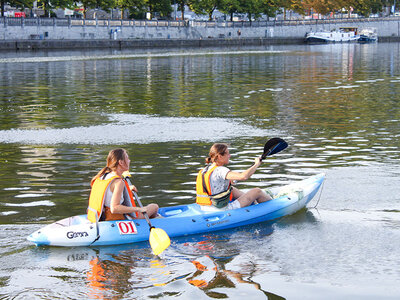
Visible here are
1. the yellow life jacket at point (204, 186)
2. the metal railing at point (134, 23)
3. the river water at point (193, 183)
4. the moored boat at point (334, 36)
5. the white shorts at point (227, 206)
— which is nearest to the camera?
the river water at point (193, 183)

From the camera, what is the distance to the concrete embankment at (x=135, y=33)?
85688 mm

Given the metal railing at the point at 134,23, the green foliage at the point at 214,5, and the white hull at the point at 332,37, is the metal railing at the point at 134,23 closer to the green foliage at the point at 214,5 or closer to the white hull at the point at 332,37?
the green foliage at the point at 214,5

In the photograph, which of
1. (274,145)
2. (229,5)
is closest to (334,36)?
(229,5)

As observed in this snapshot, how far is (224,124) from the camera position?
21.4 meters

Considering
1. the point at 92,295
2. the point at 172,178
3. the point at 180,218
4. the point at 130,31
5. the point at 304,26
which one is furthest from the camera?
the point at 304,26

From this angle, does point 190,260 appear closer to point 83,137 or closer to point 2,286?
point 2,286

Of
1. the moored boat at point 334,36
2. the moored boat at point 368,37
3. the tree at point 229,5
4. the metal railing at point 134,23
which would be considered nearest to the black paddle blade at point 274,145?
the metal railing at point 134,23

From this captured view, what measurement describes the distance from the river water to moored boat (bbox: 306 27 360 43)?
100 metres

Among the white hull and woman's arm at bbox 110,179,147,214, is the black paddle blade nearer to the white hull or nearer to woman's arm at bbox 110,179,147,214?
woman's arm at bbox 110,179,147,214

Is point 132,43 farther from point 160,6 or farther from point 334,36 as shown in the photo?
point 334,36

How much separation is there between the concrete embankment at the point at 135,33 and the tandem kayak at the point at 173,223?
72.9 meters

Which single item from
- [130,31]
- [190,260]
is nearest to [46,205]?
[190,260]

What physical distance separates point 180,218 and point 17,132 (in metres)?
11.1

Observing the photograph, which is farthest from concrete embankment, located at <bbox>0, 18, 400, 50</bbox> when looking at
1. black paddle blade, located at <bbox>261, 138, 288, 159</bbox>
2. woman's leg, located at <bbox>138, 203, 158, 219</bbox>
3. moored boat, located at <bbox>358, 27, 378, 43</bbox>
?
woman's leg, located at <bbox>138, 203, 158, 219</bbox>
